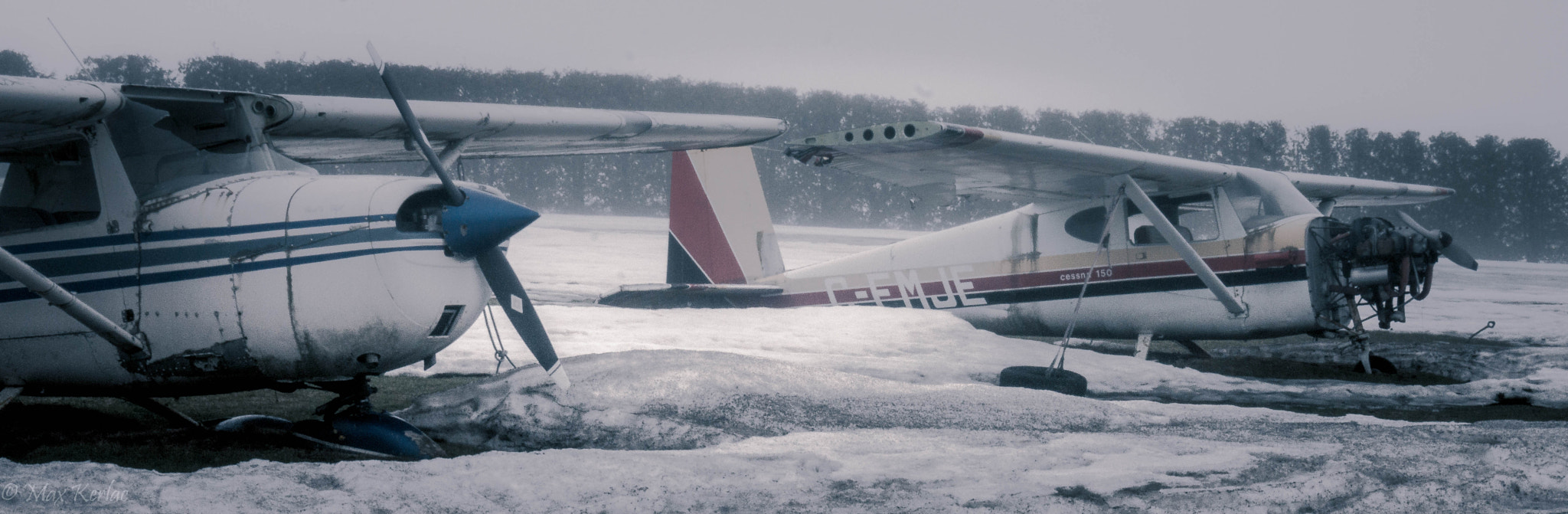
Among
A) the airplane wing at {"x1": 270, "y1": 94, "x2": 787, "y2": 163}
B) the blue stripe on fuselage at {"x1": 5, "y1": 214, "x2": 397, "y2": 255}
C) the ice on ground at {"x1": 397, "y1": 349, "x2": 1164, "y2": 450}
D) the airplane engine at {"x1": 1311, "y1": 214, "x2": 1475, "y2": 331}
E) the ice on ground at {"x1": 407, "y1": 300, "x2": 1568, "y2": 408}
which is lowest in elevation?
the ice on ground at {"x1": 407, "y1": 300, "x2": 1568, "y2": 408}

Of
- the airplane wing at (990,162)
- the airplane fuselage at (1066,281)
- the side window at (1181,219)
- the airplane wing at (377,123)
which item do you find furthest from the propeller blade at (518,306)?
the side window at (1181,219)

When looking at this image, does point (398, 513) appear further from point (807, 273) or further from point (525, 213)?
point (807, 273)

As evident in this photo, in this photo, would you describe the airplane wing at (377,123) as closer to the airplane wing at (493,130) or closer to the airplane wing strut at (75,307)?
the airplane wing at (493,130)

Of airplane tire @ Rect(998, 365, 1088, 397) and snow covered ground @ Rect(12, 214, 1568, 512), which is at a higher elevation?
snow covered ground @ Rect(12, 214, 1568, 512)

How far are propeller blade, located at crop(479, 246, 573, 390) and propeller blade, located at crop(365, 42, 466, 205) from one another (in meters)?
0.27

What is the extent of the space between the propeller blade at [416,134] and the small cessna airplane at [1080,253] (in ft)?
9.61

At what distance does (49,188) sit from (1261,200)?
8.44 m

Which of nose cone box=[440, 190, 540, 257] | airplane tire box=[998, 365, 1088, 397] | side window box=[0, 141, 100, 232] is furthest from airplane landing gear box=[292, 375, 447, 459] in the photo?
airplane tire box=[998, 365, 1088, 397]

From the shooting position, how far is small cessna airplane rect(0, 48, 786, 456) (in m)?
3.79

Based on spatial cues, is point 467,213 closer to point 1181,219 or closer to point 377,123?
point 377,123

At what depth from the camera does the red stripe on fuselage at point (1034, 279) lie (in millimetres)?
8242

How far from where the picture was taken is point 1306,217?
831cm

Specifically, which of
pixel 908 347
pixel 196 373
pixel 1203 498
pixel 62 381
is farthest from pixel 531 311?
pixel 908 347

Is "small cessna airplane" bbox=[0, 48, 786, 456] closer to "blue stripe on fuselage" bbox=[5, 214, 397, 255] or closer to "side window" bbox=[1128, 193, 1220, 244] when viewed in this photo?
"blue stripe on fuselage" bbox=[5, 214, 397, 255]
